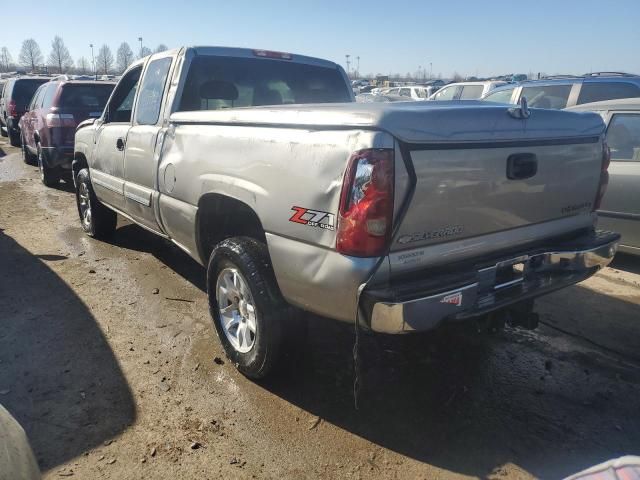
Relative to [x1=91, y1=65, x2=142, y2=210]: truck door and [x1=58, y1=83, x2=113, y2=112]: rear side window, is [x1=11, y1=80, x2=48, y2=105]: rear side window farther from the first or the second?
[x1=91, y1=65, x2=142, y2=210]: truck door

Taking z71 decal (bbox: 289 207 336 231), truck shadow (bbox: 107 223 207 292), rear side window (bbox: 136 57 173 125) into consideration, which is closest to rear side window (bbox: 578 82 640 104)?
truck shadow (bbox: 107 223 207 292)

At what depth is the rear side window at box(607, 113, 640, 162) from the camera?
17.5ft

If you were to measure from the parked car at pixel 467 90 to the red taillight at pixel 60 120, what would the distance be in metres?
7.94

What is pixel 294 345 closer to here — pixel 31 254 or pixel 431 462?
pixel 431 462

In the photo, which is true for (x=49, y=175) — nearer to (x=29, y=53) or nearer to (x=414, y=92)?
(x=414, y=92)

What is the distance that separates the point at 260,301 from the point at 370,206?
0.98 meters

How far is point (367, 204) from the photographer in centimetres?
235

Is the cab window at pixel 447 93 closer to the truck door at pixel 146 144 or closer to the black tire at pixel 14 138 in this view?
the truck door at pixel 146 144

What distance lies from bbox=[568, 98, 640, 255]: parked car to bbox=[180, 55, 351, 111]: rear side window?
282cm

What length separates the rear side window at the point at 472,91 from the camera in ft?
41.9

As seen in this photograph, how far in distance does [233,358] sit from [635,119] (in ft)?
15.5

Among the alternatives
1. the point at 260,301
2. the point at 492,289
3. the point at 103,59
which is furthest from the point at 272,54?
the point at 103,59

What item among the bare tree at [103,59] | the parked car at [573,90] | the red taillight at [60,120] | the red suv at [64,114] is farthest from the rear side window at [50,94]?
the bare tree at [103,59]

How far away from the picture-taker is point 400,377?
3.41 m
